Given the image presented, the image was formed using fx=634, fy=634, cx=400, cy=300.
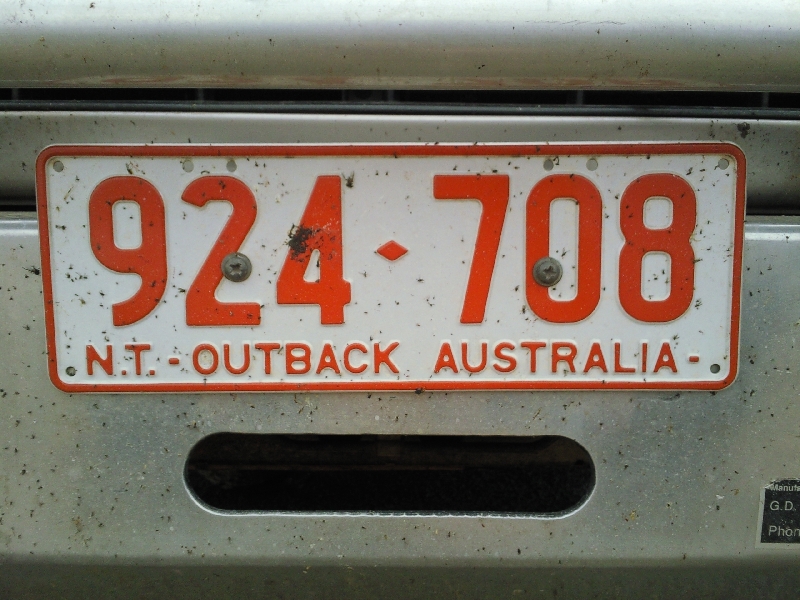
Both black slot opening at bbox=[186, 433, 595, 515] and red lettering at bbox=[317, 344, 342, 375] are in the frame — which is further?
black slot opening at bbox=[186, 433, 595, 515]

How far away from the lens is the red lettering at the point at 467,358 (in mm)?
884

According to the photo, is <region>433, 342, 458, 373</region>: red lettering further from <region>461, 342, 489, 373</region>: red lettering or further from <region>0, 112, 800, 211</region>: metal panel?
<region>0, 112, 800, 211</region>: metal panel

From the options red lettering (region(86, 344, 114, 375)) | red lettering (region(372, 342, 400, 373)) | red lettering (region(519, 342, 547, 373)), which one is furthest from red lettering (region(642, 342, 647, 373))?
red lettering (region(86, 344, 114, 375))

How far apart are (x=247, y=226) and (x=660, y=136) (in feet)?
1.89

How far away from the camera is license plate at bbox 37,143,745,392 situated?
86 centimetres

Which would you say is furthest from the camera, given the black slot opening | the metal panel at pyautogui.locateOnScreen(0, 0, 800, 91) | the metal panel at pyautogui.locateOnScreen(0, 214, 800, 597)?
the black slot opening

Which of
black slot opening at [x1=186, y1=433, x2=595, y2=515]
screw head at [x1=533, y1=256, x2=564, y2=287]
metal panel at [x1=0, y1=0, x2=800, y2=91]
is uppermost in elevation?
metal panel at [x1=0, y1=0, x2=800, y2=91]

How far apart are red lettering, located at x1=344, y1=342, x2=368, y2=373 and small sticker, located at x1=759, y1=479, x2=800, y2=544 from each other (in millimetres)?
608

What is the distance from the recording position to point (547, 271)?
2.82ft

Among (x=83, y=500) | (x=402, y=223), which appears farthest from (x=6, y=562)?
(x=402, y=223)

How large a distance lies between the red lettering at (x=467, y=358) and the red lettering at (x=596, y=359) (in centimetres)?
14

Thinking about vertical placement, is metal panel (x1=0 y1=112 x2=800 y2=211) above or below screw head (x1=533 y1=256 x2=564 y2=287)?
above

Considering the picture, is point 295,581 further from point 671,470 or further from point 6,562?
point 671,470

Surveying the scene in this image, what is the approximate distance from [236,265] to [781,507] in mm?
848
